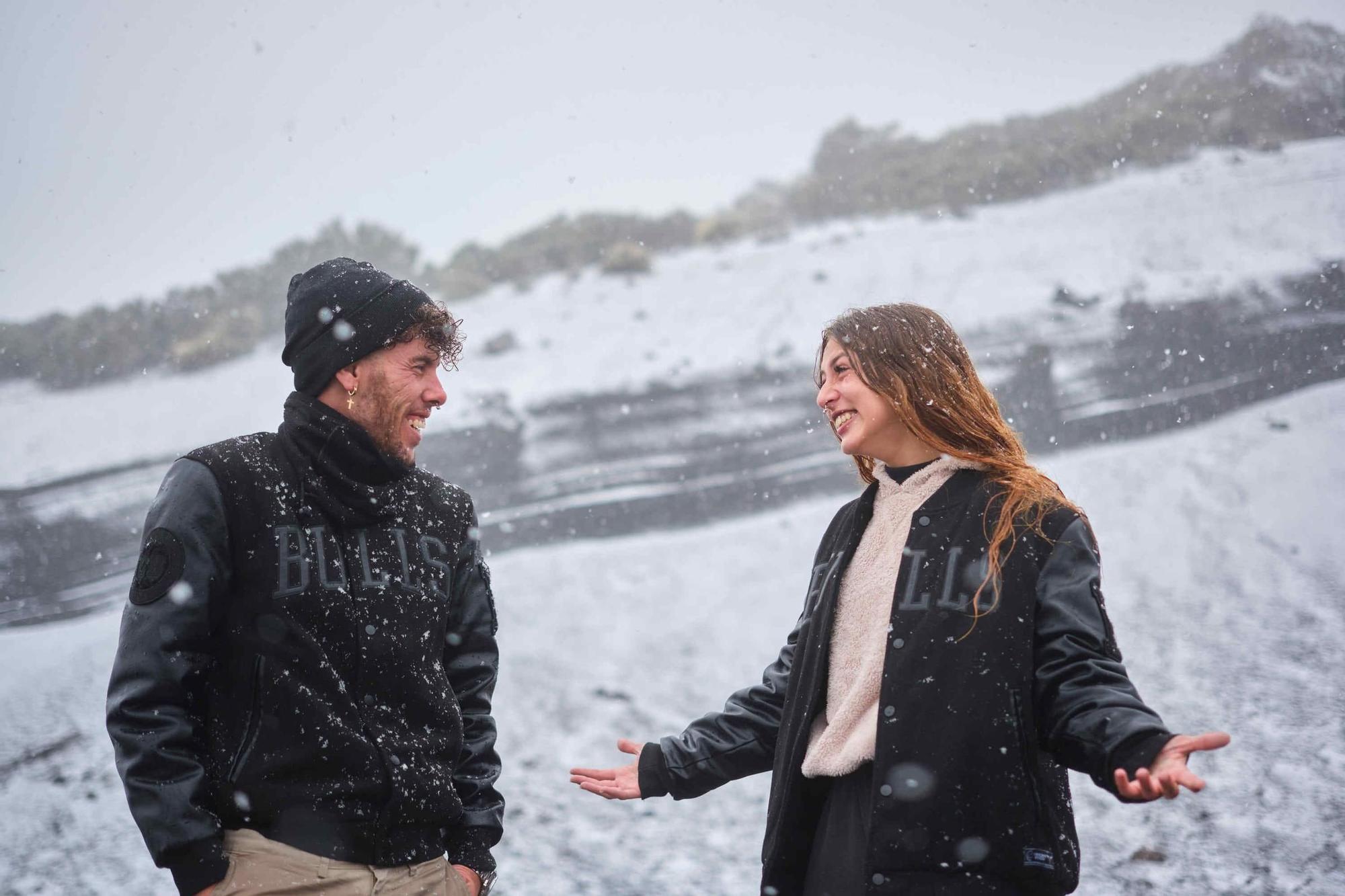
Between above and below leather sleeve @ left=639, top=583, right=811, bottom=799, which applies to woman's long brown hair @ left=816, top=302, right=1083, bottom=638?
above

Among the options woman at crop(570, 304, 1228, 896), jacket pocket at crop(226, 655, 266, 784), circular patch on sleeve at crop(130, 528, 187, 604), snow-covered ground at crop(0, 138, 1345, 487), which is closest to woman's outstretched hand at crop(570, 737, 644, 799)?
woman at crop(570, 304, 1228, 896)

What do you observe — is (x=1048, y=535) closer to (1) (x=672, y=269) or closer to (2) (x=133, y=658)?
(2) (x=133, y=658)

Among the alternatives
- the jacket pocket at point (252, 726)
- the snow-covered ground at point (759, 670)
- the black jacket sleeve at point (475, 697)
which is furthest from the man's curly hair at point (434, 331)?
the snow-covered ground at point (759, 670)

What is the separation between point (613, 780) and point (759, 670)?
3.18 metres

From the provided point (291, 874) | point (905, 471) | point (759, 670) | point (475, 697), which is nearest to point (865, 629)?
point (905, 471)

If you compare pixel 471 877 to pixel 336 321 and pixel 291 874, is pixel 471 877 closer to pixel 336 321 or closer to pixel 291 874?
pixel 291 874

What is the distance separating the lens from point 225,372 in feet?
20.0

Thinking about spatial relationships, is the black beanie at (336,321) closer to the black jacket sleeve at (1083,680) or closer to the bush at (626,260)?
the black jacket sleeve at (1083,680)

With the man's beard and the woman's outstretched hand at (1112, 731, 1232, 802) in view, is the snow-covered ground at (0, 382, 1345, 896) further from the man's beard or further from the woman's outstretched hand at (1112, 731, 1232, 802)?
the woman's outstretched hand at (1112, 731, 1232, 802)

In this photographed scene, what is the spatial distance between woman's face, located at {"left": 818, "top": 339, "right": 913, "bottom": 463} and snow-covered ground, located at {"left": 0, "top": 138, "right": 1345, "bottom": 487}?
4208 mm

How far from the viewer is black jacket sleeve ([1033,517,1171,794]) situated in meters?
1.40

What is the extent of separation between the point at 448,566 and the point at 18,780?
139 inches

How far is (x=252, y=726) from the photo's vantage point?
1.67 metres

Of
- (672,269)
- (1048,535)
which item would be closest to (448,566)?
(1048,535)
